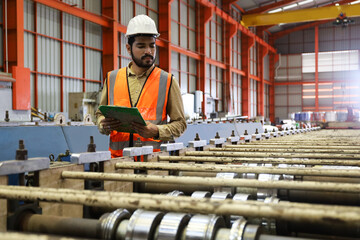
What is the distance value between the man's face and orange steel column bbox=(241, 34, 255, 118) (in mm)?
20697

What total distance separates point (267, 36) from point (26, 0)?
2074cm

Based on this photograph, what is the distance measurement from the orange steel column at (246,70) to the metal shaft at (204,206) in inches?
879

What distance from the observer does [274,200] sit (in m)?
1.20

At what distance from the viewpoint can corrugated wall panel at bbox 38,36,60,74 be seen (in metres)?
9.99

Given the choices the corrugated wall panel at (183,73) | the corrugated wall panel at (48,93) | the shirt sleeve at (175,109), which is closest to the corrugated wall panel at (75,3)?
the corrugated wall panel at (48,93)

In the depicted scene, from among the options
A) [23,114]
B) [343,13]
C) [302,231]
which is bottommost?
[302,231]

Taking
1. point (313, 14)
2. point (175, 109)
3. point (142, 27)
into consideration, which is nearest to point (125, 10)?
point (313, 14)

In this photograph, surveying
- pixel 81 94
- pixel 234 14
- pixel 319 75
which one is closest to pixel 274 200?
pixel 81 94

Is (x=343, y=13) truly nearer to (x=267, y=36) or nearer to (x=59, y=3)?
(x=267, y=36)

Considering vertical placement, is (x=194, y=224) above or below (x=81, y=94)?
below

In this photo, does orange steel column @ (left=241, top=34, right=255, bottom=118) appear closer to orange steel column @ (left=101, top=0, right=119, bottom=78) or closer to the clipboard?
orange steel column @ (left=101, top=0, right=119, bottom=78)

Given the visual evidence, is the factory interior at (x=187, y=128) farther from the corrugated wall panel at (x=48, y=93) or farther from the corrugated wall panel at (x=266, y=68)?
the corrugated wall panel at (x=266, y=68)

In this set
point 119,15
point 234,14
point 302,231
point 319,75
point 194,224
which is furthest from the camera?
point 319,75

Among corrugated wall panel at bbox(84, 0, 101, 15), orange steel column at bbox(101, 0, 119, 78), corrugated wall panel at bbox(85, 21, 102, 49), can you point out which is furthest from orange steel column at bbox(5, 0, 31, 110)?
orange steel column at bbox(101, 0, 119, 78)
